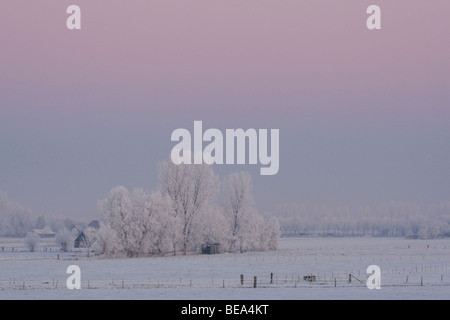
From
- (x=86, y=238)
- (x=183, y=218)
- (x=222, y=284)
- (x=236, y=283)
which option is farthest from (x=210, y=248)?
(x=222, y=284)

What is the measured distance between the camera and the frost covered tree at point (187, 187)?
10275 centimetres

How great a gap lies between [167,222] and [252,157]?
4190cm

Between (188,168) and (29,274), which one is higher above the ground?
(188,168)

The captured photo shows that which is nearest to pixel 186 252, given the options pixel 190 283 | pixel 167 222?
pixel 167 222

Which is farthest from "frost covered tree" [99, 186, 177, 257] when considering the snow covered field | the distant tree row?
the snow covered field

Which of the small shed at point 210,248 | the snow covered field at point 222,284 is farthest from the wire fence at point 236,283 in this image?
the small shed at point 210,248

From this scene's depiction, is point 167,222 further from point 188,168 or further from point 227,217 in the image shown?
point 227,217

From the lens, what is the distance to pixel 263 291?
39875mm

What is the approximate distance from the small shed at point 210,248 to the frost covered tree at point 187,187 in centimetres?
275

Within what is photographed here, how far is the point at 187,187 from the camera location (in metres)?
104

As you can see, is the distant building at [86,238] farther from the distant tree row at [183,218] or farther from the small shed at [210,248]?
the small shed at [210,248]

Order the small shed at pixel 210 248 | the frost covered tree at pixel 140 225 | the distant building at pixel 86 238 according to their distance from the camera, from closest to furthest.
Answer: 1. the frost covered tree at pixel 140 225
2. the small shed at pixel 210 248
3. the distant building at pixel 86 238

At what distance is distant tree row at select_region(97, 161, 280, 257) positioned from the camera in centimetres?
9118

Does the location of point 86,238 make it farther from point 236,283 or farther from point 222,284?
point 222,284
